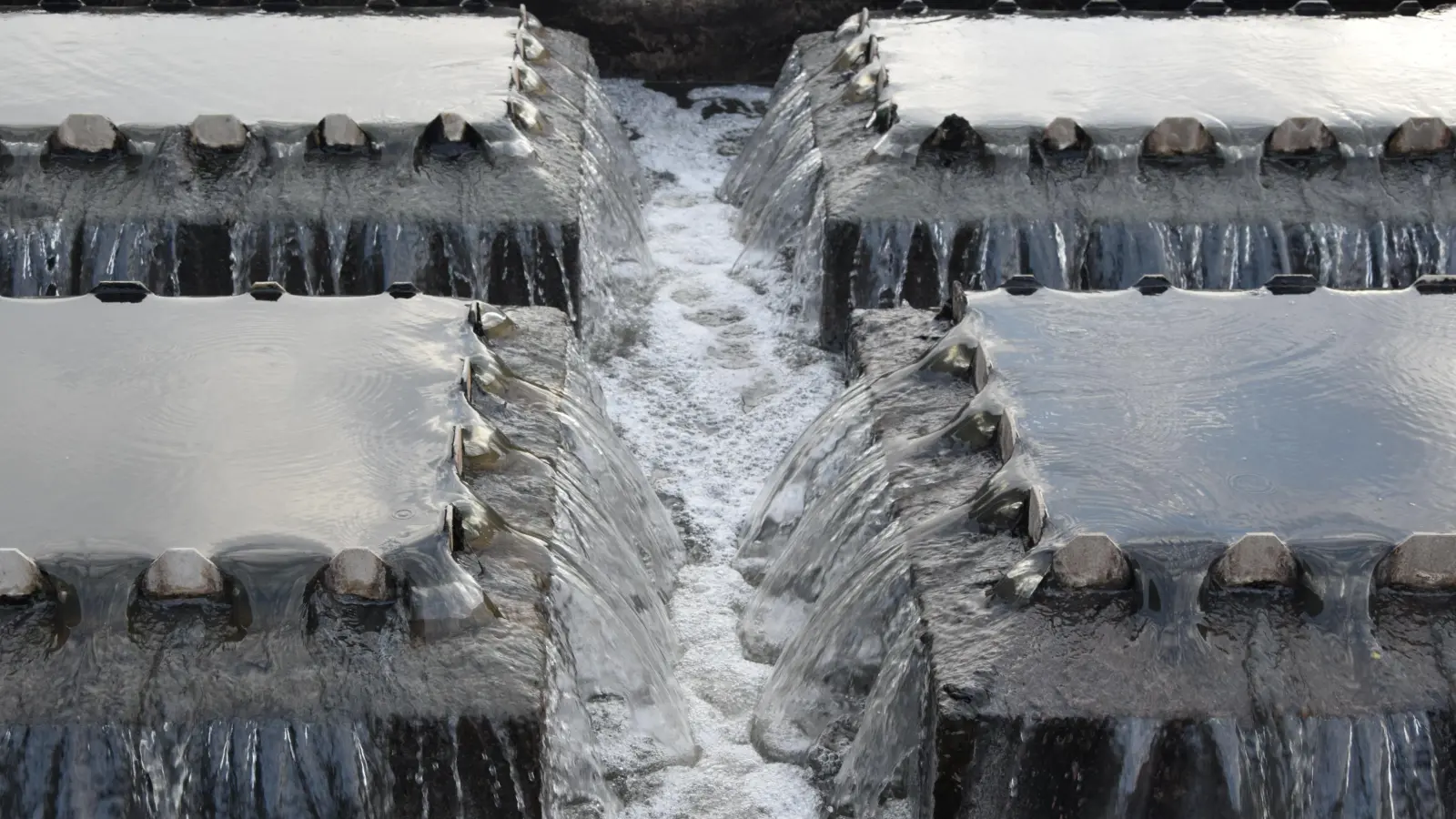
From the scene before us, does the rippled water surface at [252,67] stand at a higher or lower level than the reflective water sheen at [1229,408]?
lower

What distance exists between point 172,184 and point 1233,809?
220 inches

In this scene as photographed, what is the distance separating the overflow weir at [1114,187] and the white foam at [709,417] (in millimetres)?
389

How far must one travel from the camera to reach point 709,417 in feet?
27.1

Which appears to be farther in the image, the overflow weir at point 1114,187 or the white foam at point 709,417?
the overflow weir at point 1114,187

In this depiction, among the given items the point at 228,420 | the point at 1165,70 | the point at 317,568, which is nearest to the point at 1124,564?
the point at 317,568

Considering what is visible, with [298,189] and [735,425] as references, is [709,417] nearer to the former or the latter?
A: [735,425]

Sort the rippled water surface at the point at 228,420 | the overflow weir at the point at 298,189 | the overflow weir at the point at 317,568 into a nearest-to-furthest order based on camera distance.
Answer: the overflow weir at the point at 317,568 < the rippled water surface at the point at 228,420 < the overflow weir at the point at 298,189

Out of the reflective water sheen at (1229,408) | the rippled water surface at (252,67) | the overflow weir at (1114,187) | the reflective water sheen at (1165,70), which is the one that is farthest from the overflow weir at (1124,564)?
the rippled water surface at (252,67)

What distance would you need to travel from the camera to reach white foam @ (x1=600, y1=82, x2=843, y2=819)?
572cm

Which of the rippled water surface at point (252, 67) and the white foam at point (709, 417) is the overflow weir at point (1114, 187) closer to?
the white foam at point (709, 417)

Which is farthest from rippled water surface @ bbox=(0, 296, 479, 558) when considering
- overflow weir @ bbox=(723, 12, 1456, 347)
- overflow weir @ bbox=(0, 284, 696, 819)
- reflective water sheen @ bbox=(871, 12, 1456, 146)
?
reflective water sheen @ bbox=(871, 12, 1456, 146)

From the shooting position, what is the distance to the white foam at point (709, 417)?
5.72 metres

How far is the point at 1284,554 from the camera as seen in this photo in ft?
16.7

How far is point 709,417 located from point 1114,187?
84.0 inches
